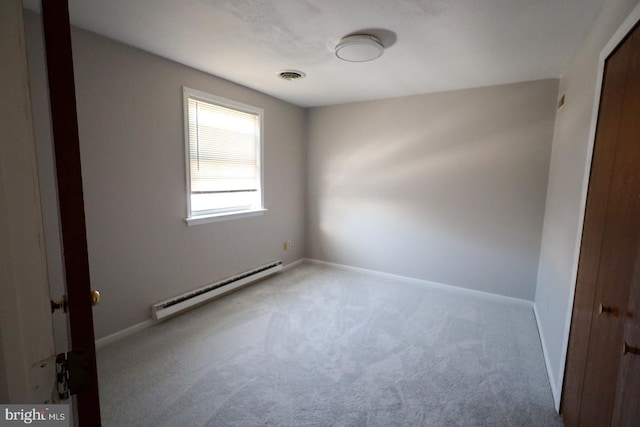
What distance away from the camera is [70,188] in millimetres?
565

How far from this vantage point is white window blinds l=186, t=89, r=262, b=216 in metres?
2.94

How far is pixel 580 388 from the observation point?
4.84 ft

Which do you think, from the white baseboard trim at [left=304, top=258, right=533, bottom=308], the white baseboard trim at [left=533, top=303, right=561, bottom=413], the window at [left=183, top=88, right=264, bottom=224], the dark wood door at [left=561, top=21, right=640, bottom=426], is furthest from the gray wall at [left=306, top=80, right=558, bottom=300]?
the dark wood door at [left=561, top=21, right=640, bottom=426]

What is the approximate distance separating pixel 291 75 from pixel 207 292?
241 cm

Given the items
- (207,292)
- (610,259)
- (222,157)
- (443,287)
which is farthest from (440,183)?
(207,292)

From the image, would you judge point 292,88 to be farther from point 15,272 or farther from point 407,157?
Answer: point 15,272

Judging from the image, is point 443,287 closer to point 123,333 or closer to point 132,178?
point 123,333

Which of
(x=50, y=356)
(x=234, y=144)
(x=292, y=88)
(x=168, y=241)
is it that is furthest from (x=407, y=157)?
(x=50, y=356)

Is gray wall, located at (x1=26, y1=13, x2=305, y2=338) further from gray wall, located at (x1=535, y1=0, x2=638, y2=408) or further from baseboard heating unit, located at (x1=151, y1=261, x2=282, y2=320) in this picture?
gray wall, located at (x1=535, y1=0, x2=638, y2=408)

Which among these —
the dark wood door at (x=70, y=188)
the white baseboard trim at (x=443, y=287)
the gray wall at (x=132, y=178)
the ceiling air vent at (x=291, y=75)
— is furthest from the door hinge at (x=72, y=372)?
the white baseboard trim at (x=443, y=287)

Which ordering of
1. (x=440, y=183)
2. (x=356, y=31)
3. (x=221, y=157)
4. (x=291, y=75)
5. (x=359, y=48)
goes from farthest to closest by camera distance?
(x=440, y=183) < (x=221, y=157) < (x=291, y=75) < (x=359, y=48) < (x=356, y=31)

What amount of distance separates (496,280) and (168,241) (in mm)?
3557

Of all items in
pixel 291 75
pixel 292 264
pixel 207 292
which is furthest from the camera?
pixel 292 264

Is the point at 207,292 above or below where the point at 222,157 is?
below
